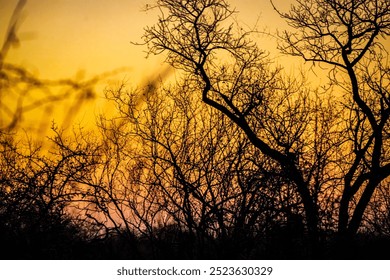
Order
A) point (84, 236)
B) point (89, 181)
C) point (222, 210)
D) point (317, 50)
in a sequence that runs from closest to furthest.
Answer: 1. point (222, 210)
2. point (84, 236)
3. point (89, 181)
4. point (317, 50)

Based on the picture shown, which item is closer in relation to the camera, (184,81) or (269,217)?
(269,217)

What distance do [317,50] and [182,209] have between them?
360cm

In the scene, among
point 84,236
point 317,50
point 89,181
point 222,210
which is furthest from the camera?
point 317,50

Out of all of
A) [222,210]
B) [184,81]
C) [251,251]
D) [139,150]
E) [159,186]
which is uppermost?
[184,81]

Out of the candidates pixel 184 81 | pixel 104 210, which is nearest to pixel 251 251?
pixel 104 210

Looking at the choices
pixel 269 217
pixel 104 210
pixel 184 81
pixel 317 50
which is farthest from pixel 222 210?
→ pixel 317 50

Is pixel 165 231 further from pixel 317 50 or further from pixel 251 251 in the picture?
pixel 317 50

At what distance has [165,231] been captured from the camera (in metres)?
7.80

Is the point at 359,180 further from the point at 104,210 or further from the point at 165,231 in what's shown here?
the point at 104,210

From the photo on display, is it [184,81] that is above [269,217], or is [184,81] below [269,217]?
above

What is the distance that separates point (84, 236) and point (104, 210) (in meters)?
0.56

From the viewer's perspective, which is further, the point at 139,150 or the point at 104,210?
the point at 139,150

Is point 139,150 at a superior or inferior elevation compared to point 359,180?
superior

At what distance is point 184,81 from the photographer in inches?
356
